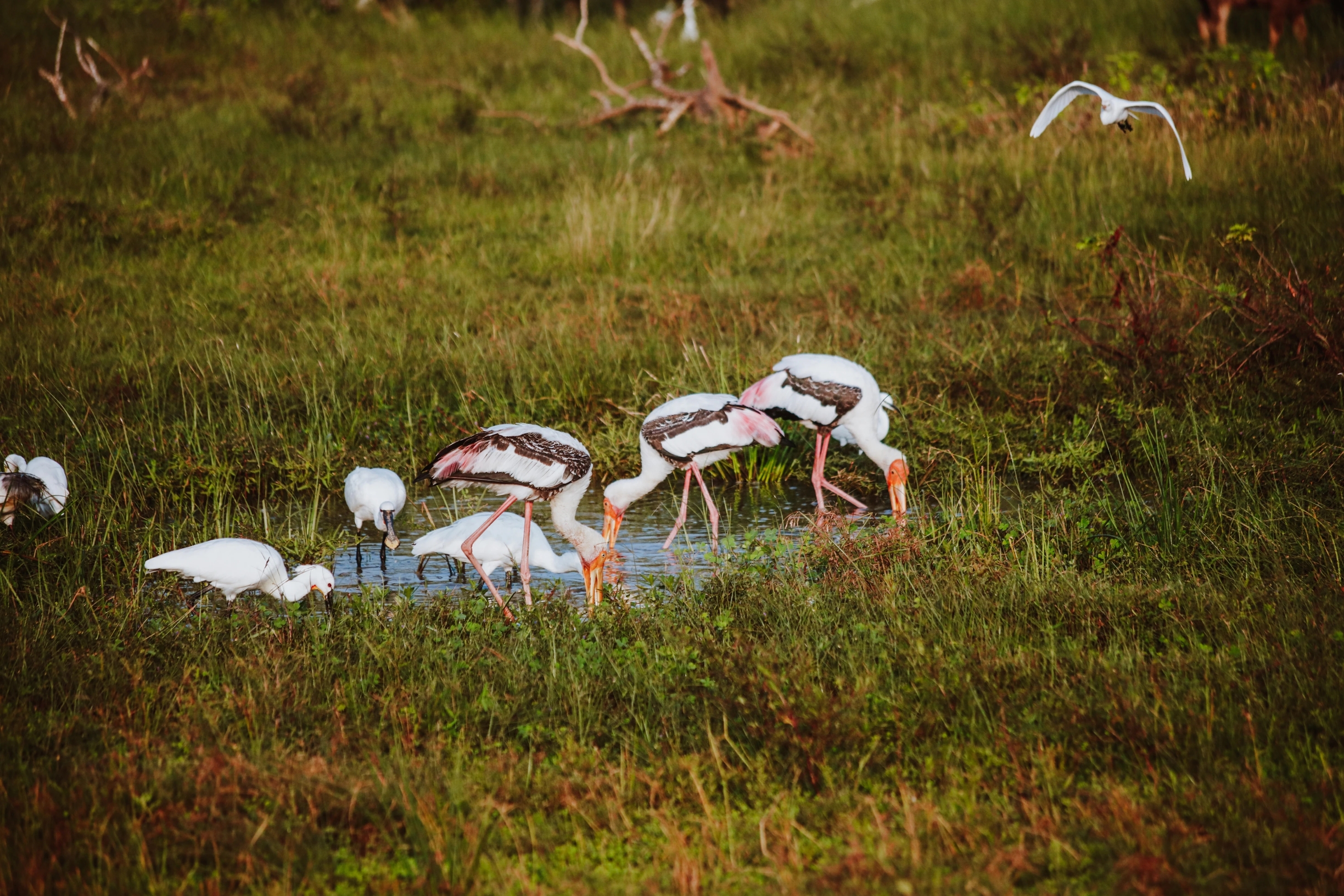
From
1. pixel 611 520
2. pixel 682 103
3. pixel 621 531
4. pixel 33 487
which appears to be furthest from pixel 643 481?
pixel 682 103

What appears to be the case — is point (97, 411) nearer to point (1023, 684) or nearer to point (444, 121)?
point (1023, 684)

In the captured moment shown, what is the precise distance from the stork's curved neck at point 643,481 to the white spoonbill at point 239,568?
1.50m

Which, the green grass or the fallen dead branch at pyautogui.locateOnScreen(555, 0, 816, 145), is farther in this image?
the fallen dead branch at pyautogui.locateOnScreen(555, 0, 816, 145)

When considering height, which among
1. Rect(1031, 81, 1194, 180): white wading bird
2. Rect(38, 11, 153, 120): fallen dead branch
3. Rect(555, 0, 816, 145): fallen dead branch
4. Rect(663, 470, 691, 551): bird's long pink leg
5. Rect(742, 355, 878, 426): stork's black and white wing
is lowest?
Rect(663, 470, 691, 551): bird's long pink leg

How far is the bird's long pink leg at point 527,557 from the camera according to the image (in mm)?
5309

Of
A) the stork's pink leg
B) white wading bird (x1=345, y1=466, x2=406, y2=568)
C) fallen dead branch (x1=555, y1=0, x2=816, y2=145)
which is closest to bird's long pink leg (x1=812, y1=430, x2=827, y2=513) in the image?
the stork's pink leg

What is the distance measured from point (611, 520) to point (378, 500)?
1.12 metres

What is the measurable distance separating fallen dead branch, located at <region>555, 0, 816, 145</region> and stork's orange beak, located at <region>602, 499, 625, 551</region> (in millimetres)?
7713

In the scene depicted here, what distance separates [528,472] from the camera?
5418 millimetres

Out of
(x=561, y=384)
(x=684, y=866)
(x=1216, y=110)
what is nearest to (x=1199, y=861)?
(x=684, y=866)

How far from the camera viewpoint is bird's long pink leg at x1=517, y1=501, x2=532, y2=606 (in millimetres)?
5309

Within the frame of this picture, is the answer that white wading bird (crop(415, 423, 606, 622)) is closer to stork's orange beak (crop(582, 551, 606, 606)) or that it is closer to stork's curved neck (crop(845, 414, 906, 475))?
stork's orange beak (crop(582, 551, 606, 606))

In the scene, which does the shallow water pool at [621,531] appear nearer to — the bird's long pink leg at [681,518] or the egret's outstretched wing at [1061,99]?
the bird's long pink leg at [681,518]

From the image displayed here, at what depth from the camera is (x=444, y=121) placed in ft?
47.2
